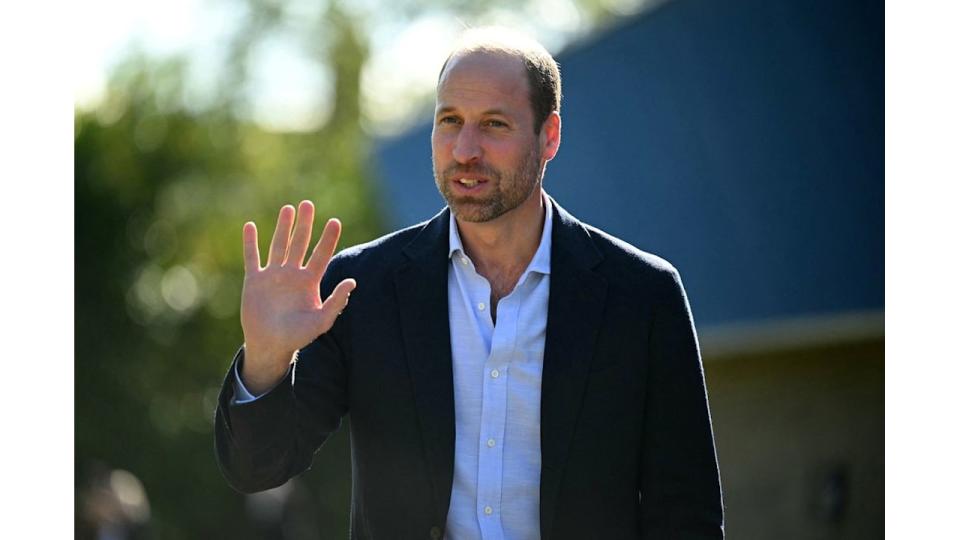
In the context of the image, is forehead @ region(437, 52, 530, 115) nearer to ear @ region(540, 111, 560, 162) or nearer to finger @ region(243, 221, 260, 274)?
ear @ region(540, 111, 560, 162)

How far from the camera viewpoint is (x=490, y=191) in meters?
3.61

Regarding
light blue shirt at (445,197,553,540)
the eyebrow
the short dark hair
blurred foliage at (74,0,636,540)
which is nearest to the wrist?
light blue shirt at (445,197,553,540)

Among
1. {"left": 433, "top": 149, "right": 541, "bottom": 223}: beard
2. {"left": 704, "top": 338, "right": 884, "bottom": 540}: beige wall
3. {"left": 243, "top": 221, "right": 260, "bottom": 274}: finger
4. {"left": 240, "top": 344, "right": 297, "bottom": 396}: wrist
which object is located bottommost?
{"left": 704, "top": 338, "right": 884, "bottom": 540}: beige wall

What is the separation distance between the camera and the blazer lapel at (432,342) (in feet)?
11.5

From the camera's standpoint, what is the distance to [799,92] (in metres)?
8.93

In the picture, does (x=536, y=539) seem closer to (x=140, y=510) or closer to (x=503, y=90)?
(x=503, y=90)

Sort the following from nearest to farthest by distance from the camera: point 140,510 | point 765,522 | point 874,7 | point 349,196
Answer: point 874,7 → point 765,522 → point 140,510 → point 349,196

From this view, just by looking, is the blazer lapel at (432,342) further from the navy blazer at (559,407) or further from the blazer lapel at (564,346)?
the blazer lapel at (564,346)

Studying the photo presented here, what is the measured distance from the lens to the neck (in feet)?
12.3

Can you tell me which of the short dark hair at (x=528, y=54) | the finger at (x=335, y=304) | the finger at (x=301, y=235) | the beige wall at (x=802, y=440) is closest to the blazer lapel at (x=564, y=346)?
the short dark hair at (x=528, y=54)

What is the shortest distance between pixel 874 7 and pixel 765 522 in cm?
334

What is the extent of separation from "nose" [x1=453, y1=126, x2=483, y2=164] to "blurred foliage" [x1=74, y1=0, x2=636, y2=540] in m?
15.8

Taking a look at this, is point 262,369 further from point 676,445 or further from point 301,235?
point 676,445
